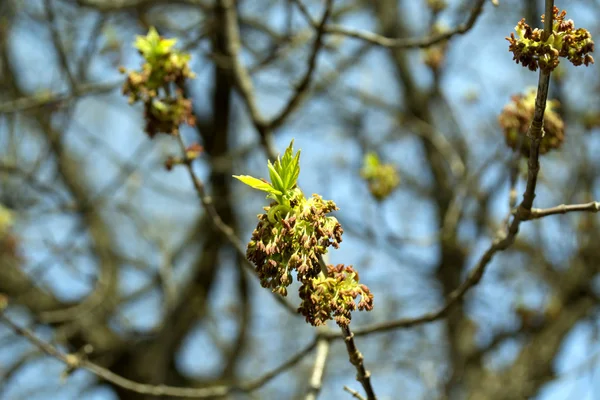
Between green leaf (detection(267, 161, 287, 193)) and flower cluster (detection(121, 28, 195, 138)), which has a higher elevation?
flower cluster (detection(121, 28, 195, 138))

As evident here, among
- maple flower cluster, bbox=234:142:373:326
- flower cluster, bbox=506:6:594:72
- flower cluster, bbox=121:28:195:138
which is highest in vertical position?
flower cluster, bbox=121:28:195:138

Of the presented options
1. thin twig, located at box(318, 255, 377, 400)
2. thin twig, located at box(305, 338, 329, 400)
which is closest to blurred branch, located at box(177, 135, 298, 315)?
thin twig, located at box(305, 338, 329, 400)

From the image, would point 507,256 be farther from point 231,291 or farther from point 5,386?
point 5,386

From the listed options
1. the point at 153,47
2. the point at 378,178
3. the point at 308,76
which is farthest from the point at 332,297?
the point at 378,178

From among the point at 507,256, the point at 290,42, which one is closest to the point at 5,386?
the point at 290,42

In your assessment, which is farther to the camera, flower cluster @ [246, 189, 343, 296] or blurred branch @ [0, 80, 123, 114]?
blurred branch @ [0, 80, 123, 114]

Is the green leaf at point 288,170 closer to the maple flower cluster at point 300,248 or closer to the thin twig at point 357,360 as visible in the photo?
the maple flower cluster at point 300,248

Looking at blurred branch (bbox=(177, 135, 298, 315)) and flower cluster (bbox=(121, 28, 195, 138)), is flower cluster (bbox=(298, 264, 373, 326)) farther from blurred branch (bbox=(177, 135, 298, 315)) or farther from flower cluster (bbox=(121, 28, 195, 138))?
flower cluster (bbox=(121, 28, 195, 138))
